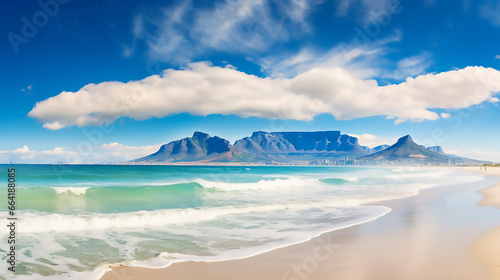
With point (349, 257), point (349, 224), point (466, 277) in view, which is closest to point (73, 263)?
point (349, 257)

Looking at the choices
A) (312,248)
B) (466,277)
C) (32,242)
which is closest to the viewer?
(466,277)

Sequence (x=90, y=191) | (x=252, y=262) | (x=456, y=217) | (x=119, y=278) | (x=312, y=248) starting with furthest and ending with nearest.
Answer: (x=90, y=191)
(x=456, y=217)
(x=312, y=248)
(x=252, y=262)
(x=119, y=278)

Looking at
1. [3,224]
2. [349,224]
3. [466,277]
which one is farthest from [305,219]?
[3,224]

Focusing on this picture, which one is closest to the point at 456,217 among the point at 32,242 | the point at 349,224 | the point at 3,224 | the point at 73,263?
the point at 349,224

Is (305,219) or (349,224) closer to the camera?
(349,224)

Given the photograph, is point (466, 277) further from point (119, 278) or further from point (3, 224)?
point (3, 224)

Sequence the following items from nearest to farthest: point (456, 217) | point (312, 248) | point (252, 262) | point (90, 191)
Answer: point (252, 262)
point (312, 248)
point (456, 217)
point (90, 191)

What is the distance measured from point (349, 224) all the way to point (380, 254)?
4.44m

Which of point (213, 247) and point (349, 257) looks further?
point (213, 247)

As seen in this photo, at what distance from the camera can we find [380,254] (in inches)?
285

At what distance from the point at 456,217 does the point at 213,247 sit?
1010cm

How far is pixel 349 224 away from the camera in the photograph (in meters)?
11.6

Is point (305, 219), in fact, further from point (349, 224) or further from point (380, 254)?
point (380, 254)

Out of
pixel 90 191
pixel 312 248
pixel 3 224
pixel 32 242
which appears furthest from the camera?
pixel 90 191
